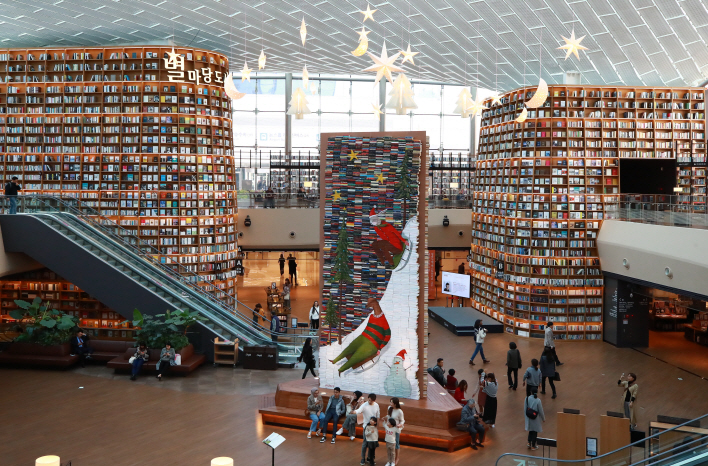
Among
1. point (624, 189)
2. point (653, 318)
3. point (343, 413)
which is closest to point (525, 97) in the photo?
point (624, 189)

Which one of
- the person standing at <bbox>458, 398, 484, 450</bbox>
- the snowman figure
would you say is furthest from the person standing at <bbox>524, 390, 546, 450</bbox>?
the snowman figure

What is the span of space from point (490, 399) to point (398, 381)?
149 centimetres

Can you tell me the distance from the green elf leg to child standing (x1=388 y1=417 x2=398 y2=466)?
1941 millimetres

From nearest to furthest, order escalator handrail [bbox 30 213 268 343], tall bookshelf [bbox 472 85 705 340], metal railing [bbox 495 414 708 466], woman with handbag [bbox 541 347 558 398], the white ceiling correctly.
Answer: metal railing [bbox 495 414 708 466] < woman with handbag [bbox 541 347 558 398] < the white ceiling < escalator handrail [bbox 30 213 268 343] < tall bookshelf [bbox 472 85 705 340]

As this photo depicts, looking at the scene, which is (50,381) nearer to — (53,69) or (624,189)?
(53,69)

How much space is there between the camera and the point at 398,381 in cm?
1090

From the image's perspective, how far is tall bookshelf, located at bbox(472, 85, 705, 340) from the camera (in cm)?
1730

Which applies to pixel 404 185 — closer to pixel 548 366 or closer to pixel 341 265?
pixel 341 265

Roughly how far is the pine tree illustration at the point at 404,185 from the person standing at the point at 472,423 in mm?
2999

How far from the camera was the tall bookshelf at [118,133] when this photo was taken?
17.7 meters

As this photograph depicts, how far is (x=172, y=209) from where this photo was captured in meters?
17.9

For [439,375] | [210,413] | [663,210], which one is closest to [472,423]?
[439,375]

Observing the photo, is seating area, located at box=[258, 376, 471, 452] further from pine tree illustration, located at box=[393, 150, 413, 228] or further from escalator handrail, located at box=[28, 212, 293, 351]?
escalator handrail, located at box=[28, 212, 293, 351]

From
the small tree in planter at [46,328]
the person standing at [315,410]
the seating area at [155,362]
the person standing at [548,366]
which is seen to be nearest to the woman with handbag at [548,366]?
the person standing at [548,366]
